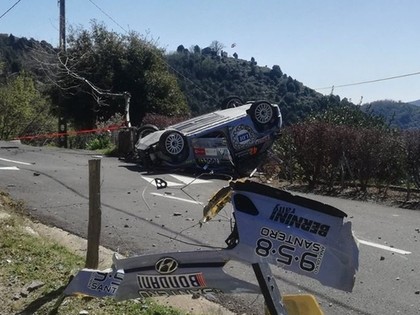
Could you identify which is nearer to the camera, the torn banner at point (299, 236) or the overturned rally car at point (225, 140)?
the torn banner at point (299, 236)

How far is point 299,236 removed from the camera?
10.5ft

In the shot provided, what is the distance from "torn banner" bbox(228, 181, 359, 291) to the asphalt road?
0.82m

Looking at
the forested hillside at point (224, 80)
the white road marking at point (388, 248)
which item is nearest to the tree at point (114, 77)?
the forested hillside at point (224, 80)

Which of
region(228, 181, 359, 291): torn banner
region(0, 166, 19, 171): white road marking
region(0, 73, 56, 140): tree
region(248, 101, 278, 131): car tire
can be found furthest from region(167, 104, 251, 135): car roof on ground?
region(0, 73, 56, 140): tree

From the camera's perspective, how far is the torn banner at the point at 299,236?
10.5 feet

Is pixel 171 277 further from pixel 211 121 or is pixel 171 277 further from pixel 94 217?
pixel 211 121

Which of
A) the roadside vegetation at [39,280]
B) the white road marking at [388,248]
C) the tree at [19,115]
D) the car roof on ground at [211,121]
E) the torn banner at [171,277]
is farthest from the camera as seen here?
the tree at [19,115]

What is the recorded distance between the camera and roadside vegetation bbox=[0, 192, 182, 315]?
16.4 ft

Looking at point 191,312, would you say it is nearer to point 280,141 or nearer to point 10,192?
point 10,192

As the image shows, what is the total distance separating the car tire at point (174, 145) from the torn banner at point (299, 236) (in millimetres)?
11866

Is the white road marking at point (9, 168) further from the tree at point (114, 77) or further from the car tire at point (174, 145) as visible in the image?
the tree at point (114, 77)

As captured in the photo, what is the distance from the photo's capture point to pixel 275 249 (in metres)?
3.26

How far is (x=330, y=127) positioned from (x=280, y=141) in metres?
1.72

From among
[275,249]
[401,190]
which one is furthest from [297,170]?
[275,249]
